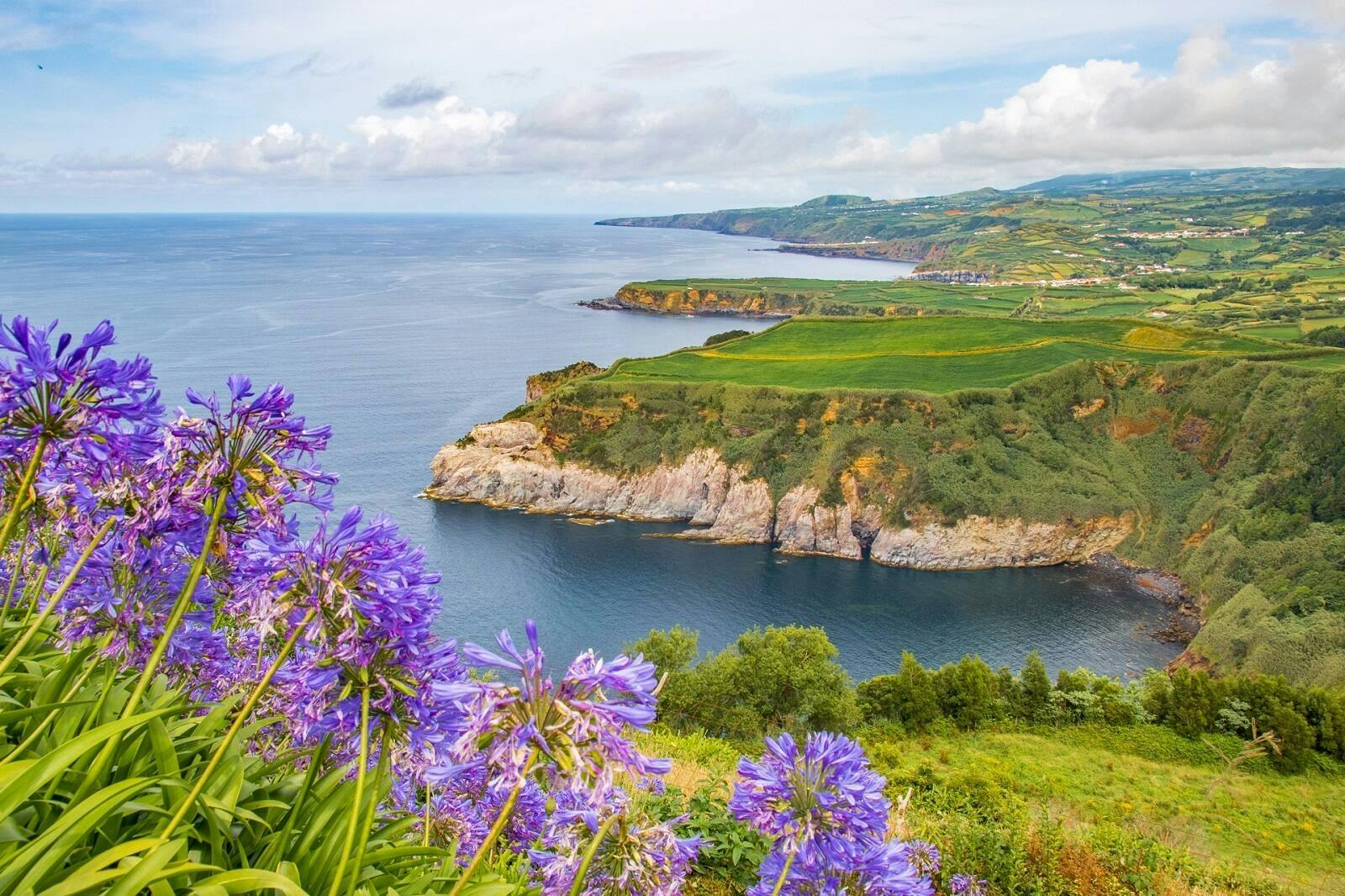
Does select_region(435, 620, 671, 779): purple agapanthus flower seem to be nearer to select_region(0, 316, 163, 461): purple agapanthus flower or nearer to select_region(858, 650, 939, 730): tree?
select_region(0, 316, 163, 461): purple agapanthus flower

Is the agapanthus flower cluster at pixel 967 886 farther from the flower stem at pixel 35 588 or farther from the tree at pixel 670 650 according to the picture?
the tree at pixel 670 650

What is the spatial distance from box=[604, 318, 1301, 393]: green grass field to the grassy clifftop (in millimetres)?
391

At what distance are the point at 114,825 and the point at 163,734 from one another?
511mm

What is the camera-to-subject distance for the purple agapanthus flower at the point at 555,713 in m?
2.72

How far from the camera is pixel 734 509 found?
67812 mm

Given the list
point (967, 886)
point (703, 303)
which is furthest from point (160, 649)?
point (703, 303)

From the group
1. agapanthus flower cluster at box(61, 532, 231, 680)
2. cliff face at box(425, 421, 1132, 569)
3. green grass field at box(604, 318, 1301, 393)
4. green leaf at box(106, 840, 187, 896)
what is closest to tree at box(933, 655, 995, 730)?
cliff face at box(425, 421, 1132, 569)

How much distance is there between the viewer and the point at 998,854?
8578mm

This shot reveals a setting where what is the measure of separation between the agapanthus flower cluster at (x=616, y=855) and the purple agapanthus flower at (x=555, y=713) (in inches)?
26.8

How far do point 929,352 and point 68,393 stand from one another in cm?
9048

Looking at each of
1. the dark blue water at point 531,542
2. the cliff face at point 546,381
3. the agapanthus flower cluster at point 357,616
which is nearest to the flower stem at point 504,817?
the agapanthus flower cluster at point 357,616

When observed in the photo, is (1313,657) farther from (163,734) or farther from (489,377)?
(489,377)

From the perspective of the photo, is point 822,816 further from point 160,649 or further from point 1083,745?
point 1083,745

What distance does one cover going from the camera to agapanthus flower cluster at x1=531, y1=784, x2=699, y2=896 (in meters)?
3.52
